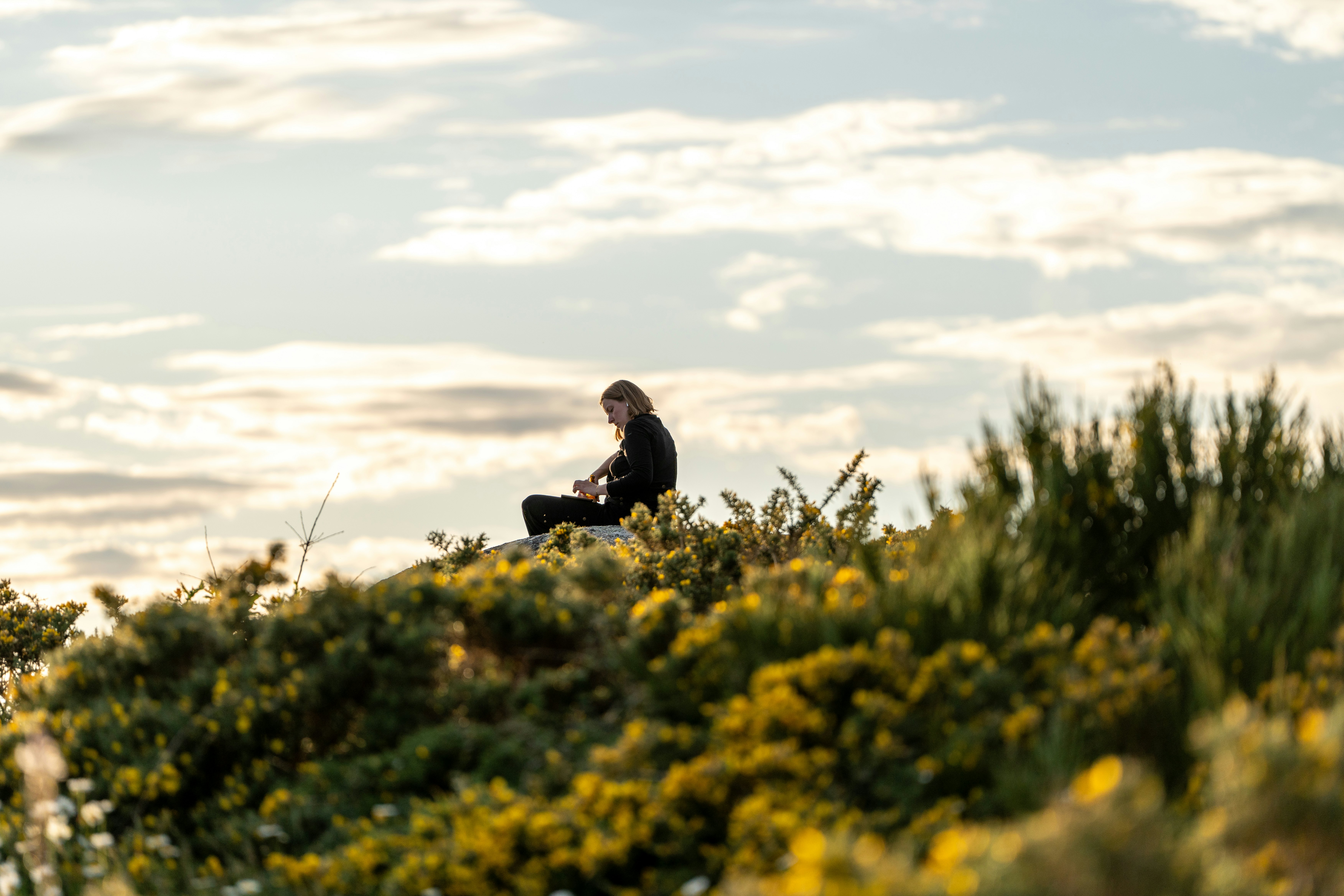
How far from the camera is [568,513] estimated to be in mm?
12969

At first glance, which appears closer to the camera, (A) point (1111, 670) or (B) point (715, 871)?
(B) point (715, 871)

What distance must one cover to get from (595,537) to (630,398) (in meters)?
1.86

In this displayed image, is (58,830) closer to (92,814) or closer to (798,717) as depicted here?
(92,814)

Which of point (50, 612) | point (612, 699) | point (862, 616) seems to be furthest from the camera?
point (50, 612)

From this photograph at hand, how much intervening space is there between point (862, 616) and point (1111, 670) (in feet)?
2.94

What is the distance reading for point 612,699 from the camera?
4859mm

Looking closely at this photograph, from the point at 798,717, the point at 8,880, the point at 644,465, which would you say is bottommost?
the point at 8,880

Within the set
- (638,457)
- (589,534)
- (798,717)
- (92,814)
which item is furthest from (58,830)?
(638,457)

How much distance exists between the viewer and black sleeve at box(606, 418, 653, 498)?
1200 cm

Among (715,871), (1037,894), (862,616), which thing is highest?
(862,616)

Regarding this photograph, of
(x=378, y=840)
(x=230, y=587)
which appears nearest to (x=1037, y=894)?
(x=378, y=840)

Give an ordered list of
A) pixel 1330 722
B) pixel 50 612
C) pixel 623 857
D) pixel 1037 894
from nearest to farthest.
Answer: pixel 1037 894, pixel 1330 722, pixel 623 857, pixel 50 612

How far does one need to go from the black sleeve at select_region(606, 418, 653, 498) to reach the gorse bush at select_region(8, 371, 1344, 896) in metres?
5.67

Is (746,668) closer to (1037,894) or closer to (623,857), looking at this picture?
(623,857)
